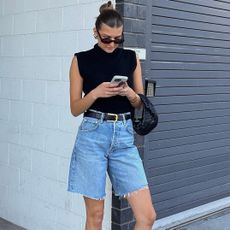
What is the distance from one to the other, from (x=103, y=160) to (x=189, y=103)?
203 cm

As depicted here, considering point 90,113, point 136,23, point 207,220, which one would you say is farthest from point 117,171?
point 207,220

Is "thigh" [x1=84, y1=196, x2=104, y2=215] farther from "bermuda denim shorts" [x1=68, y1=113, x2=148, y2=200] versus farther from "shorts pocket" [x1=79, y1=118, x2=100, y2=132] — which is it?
"shorts pocket" [x1=79, y1=118, x2=100, y2=132]

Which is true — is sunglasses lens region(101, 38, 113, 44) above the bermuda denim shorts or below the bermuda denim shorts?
above

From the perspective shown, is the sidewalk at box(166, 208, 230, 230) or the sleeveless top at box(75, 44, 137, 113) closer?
the sleeveless top at box(75, 44, 137, 113)

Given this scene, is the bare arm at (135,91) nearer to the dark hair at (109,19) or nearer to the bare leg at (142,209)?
the dark hair at (109,19)

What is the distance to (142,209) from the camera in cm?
309

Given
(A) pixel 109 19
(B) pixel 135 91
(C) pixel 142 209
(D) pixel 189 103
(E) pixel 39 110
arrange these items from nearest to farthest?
(A) pixel 109 19, (C) pixel 142 209, (B) pixel 135 91, (E) pixel 39 110, (D) pixel 189 103

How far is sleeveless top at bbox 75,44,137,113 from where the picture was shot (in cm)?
305

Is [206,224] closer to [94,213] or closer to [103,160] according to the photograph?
[94,213]

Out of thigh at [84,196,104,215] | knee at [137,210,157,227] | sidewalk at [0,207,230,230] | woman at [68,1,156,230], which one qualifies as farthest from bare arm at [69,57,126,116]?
sidewalk at [0,207,230,230]

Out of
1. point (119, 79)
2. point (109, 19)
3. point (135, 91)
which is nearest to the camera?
point (119, 79)

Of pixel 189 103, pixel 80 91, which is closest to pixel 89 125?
pixel 80 91

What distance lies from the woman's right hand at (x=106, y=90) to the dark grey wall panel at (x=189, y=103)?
4.40 feet

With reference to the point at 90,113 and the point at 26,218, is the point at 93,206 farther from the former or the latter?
the point at 26,218
